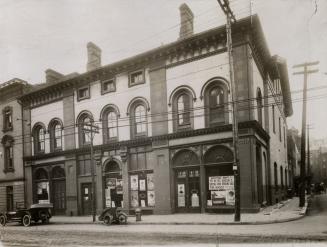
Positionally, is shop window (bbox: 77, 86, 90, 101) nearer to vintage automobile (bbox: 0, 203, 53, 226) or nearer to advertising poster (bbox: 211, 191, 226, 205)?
vintage automobile (bbox: 0, 203, 53, 226)

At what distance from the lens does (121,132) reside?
25.3 meters

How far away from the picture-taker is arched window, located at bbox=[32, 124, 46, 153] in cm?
3038

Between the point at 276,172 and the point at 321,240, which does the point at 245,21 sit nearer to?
the point at 321,240

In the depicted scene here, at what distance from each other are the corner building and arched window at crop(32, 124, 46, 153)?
0.28 feet

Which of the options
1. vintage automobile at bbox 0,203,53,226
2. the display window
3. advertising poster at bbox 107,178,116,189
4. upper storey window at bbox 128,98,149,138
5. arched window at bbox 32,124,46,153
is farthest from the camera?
arched window at bbox 32,124,46,153

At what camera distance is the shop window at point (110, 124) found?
25.8 m

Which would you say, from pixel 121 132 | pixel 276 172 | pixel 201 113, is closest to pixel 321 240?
pixel 201 113

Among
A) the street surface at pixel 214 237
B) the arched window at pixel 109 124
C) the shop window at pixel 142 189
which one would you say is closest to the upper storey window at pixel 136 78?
the arched window at pixel 109 124

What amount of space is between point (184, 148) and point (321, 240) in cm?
1157

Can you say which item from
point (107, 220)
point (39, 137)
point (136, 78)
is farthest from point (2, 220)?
point (136, 78)

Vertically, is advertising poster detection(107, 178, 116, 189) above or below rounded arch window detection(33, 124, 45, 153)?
below

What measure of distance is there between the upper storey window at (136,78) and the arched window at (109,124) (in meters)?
2.40

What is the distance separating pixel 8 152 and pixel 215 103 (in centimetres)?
2043

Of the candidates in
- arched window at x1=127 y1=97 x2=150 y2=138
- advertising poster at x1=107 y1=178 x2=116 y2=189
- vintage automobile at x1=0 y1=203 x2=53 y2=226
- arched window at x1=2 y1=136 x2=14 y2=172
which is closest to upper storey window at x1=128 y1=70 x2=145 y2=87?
arched window at x1=127 y1=97 x2=150 y2=138
